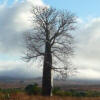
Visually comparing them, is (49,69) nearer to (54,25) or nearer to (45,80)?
(45,80)

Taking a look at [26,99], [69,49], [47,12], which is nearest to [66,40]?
[69,49]

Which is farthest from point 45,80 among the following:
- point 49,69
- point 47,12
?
point 47,12

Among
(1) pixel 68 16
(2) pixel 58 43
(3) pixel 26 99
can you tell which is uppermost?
(1) pixel 68 16

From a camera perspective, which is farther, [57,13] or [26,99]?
[57,13]

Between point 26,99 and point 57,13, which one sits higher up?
point 57,13

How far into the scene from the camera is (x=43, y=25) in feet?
91.5

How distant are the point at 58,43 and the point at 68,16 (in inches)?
96.2

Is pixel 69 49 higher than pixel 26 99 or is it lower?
higher

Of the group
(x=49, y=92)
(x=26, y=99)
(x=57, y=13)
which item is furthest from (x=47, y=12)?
(x=26, y=99)

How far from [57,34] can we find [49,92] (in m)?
4.34

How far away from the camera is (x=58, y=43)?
2778 cm

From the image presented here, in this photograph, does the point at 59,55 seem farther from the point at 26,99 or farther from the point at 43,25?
the point at 26,99

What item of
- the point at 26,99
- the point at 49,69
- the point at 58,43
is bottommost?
the point at 26,99

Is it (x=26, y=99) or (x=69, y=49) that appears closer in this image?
(x=26, y=99)
